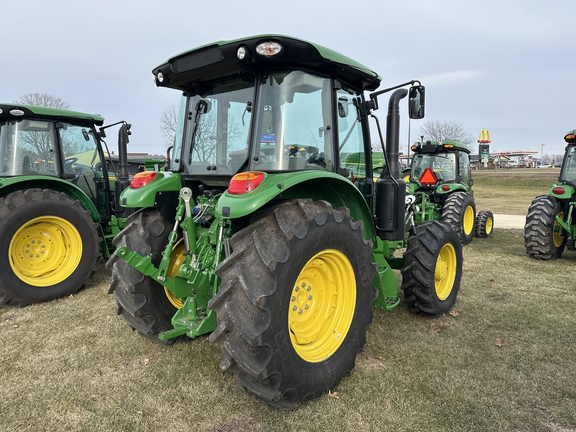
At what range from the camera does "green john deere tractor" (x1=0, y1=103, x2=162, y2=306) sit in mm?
5117

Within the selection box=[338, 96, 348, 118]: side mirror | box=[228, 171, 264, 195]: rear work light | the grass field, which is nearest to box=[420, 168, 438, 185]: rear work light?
the grass field

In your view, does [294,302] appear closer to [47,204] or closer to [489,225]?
[47,204]

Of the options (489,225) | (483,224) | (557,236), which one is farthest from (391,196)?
(489,225)

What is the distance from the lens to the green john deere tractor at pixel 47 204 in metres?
5.12

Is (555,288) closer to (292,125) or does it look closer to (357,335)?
(357,335)

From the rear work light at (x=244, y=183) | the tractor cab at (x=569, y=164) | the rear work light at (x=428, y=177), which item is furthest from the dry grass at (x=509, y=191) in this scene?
the rear work light at (x=244, y=183)

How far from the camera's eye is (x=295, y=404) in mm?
2707

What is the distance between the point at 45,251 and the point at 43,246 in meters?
0.07

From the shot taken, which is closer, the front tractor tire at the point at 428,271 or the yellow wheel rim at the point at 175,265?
the yellow wheel rim at the point at 175,265

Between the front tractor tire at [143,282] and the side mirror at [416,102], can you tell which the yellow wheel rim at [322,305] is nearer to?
the front tractor tire at [143,282]

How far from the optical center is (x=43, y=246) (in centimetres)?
555

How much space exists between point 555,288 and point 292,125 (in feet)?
15.6

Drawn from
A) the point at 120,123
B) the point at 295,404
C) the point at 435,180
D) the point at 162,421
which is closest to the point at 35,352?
the point at 162,421

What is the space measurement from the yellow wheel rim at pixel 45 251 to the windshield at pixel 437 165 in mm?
8438
